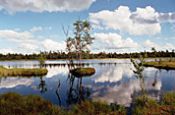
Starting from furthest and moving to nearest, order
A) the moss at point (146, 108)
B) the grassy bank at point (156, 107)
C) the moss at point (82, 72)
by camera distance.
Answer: the moss at point (82, 72) < the grassy bank at point (156, 107) < the moss at point (146, 108)

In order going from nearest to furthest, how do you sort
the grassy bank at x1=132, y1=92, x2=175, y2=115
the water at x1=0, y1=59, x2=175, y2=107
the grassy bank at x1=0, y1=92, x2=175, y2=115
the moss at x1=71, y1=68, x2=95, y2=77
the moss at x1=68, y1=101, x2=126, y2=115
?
the grassy bank at x1=132, y1=92, x2=175, y2=115 → the grassy bank at x1=0, y1=92, x2=175, y2=115 → the moss at x1=68, y1=101, x2=126, y2=115 → the water at x1=0, y1=59, x2=175, y2=107 → the moss at x1=71, y1=68, x2=95, y2=77

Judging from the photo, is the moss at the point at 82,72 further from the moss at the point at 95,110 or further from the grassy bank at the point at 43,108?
the moss at the point at 95,110

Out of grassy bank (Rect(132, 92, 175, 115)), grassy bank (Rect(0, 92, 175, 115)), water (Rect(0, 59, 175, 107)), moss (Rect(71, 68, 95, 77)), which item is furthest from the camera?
moss (Rect(71, 68, 95, 77))

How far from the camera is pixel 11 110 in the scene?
25984 millimetres

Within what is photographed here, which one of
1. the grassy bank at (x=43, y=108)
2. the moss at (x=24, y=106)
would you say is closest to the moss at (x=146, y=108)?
the grassy bank at (x=43, y=108)

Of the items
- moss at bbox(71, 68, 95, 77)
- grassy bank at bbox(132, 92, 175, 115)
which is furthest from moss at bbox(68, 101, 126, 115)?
moss at bbox(71, 68, 95, 77)

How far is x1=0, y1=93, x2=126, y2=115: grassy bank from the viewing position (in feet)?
83.0

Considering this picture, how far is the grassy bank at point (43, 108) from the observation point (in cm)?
2531

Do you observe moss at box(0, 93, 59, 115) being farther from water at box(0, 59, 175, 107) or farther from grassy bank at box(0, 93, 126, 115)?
water at box(0, 59, 175, 107)

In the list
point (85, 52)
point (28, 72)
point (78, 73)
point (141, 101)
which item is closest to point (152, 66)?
point (85, 52)

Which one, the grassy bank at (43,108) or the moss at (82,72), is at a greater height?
the grassy bank at (43,108)

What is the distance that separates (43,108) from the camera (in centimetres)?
2789

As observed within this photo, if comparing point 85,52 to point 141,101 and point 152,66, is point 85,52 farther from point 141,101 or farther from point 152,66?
point 141,101

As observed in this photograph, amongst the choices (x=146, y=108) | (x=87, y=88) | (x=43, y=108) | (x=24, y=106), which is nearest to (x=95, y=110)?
(x=146, y=108)
